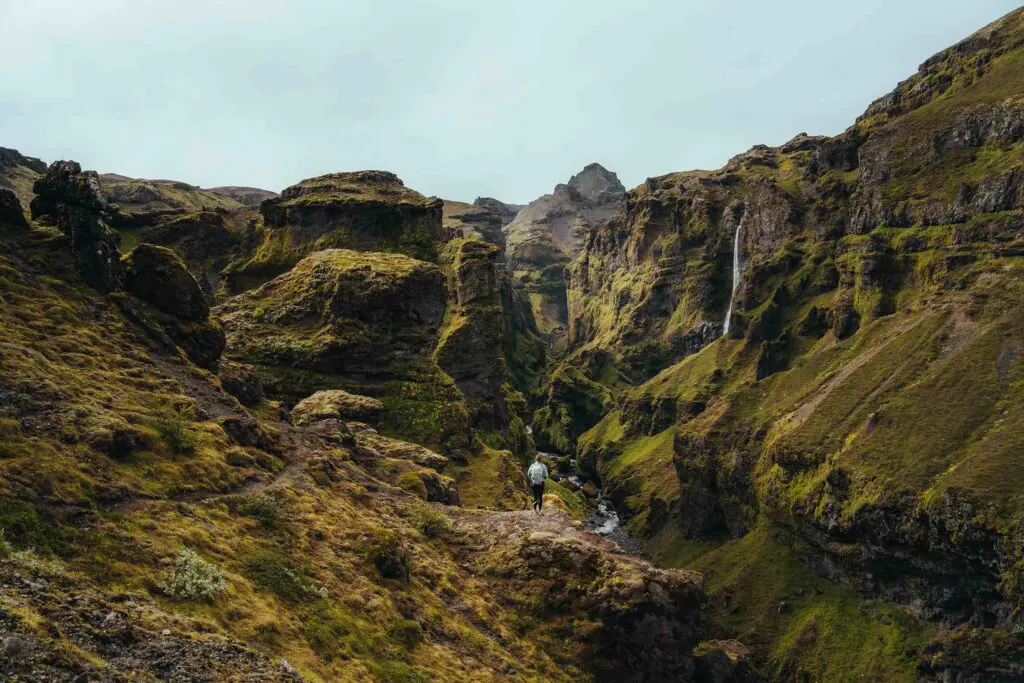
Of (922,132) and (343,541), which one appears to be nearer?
(343,541)

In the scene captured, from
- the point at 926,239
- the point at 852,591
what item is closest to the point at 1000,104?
the point at 926,239

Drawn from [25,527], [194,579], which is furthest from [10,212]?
[194,579]

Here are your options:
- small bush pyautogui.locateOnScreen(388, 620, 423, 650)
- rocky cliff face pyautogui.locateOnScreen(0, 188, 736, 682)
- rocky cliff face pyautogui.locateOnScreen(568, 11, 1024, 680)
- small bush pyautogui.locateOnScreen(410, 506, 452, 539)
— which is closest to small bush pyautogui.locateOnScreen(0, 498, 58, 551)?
rocky cliff face pyautogui.locateOnScreen(0, 188, 736, 682)

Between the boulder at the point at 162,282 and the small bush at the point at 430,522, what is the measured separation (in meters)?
20.0

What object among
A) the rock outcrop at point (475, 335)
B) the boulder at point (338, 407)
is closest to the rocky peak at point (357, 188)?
the rock outcrop at point (475, 335)

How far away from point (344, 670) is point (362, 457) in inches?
1122

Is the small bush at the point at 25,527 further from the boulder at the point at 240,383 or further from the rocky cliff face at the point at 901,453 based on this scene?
the rocky cliff face at the point at 901,453

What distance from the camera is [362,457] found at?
167ft

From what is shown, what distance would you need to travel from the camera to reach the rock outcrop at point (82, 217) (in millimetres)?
38781

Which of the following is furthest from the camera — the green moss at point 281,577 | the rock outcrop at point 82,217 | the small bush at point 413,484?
the small bush at point 413,484

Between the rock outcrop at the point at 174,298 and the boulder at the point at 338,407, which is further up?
the rock outcrop at the point at 174,298

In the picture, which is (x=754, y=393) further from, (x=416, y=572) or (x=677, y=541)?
(x=416, y=572)

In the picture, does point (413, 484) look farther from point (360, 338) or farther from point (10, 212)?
point (360, 338)

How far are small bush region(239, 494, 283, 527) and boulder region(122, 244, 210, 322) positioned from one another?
62.1 ft
